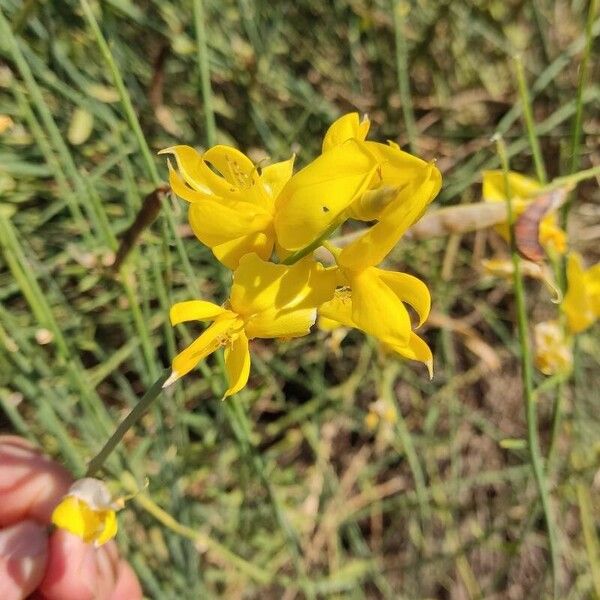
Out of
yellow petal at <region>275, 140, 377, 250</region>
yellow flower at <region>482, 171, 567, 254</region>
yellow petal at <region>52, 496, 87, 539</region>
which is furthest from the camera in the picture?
yellow flower at <region>482, 171, 567, 254</region>

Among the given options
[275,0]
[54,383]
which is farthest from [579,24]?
[54,383]

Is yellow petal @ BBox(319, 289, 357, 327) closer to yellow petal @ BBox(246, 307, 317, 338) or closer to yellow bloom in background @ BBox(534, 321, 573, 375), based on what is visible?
yellow petal @ BBox(246, 307, 317, 338)

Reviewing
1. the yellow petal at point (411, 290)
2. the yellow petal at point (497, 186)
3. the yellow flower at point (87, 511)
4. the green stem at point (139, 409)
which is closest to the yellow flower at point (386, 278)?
the yellow petal at point (411, 290)

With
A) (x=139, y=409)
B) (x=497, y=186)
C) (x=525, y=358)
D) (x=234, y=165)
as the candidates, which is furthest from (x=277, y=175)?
(x=497, y=186)

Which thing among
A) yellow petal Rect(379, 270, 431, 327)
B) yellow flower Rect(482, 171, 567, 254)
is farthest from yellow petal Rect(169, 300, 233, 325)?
yellow flower Rect(482, 171, 567, 254)

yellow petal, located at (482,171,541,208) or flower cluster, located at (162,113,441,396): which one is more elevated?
flower cluster, located at (162,113,441,396)
